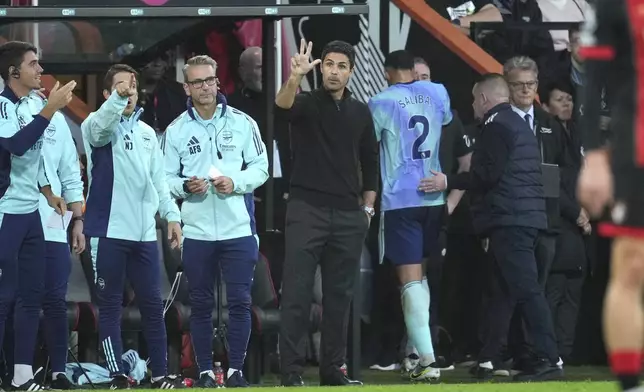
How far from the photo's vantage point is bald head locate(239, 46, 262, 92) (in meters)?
12.2

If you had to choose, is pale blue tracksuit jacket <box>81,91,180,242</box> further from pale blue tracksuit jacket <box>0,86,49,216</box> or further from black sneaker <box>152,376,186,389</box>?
black sneaker <box>152,376,186,389</box>

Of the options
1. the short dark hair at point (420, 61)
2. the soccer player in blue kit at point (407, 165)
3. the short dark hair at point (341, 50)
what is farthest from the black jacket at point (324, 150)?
the short dark hair at point (420, 61)

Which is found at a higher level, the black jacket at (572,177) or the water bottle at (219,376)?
the black jacket at (572,177)

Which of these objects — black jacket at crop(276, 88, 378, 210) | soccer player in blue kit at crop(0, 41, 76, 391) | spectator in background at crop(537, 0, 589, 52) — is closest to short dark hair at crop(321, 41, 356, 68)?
black jacket at crop(276, 88, 378, 210)

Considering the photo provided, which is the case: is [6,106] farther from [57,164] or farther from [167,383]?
[167,383]

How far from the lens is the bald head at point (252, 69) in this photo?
1216 cm

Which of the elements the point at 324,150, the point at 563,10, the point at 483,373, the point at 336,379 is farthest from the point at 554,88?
the point at 336,379

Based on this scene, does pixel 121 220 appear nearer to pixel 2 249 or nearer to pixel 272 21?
pixel 2 249

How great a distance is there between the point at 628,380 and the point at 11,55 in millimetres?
5593

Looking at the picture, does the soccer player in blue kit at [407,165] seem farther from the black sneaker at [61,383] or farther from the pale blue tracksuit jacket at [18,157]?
the pale blue tracksuit jacket at [18,157]

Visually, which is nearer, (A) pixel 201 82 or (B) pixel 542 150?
(A) pixel 201 82

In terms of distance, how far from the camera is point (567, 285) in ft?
42.6

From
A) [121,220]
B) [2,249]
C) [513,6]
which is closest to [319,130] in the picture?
[121,220]

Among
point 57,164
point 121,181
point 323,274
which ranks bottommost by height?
point 323,274
